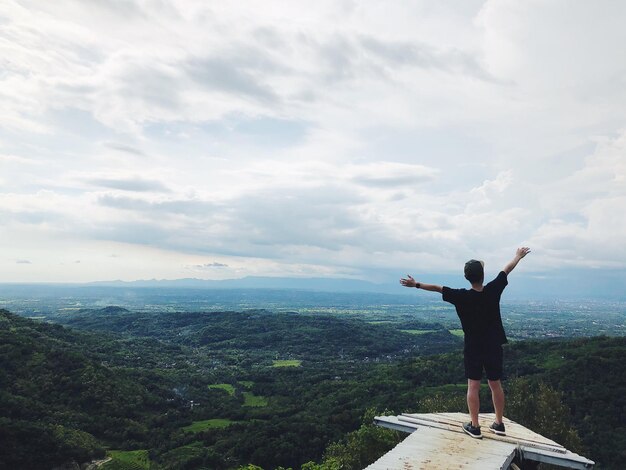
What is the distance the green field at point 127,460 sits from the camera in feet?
157

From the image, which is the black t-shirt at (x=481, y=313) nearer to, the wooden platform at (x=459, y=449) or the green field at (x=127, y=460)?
the wooden platform at (x=459, y=449)

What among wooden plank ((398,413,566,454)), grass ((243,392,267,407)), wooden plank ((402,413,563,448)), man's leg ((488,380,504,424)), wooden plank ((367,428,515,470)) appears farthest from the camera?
grass ((243,392,267,407))

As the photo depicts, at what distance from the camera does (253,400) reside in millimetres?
85188

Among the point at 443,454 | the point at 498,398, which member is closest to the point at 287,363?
the point at 498,398

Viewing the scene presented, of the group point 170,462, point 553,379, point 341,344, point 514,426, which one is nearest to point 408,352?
point 341,344

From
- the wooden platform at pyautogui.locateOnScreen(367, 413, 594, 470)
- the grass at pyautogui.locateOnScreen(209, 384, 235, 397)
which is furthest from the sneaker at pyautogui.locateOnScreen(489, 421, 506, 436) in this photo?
the grass at pyautogui.locateOnScreen(209, 384, 235, 397)

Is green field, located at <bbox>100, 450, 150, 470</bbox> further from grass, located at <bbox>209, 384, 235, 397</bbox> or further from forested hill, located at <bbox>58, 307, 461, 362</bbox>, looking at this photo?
forested hill, located at <bbox>58, 307, 461, 362</bbox>

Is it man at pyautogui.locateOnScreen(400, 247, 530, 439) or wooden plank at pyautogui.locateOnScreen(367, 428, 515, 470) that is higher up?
man at pyautogui.locateOnScreen(400, 247, 530, 439)

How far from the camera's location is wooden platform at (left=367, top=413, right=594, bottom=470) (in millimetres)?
5274

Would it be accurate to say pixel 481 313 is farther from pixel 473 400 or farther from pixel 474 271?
pixel 473 400

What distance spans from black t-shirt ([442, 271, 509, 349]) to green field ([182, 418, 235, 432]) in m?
65.5

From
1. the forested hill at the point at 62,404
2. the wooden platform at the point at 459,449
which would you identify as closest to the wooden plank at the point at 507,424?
the wooden platform at the point at 459,449

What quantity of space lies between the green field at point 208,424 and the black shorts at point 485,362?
214ft

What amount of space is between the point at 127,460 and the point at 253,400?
119ft
